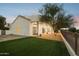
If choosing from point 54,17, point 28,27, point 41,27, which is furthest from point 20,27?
point 54,17

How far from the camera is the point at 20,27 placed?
2.15m

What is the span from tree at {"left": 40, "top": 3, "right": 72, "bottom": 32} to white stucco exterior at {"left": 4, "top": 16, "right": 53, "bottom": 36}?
0.04 meters

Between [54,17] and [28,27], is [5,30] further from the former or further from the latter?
[54,17]

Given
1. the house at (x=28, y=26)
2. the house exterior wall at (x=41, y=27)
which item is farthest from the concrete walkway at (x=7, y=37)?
the house exterior wall at (x=41, y=27)

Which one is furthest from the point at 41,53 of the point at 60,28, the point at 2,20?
the point at 2,20

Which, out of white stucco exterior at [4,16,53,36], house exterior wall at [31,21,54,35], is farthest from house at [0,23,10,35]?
house exterior wall at [31,21,54,35]

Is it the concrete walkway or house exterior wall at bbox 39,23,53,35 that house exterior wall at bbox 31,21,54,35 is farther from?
the concrete walkway

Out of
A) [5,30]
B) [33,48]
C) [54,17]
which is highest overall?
[54,17]

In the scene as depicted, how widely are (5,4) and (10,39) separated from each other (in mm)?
284

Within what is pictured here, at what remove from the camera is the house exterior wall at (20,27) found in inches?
84.0

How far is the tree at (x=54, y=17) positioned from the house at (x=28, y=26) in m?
0.04

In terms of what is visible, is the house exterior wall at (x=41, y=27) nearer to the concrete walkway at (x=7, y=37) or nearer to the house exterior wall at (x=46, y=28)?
the house exterior wall at (x=46, y=28)

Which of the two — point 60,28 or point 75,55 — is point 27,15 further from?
point 75,55

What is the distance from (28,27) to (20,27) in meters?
0.06
